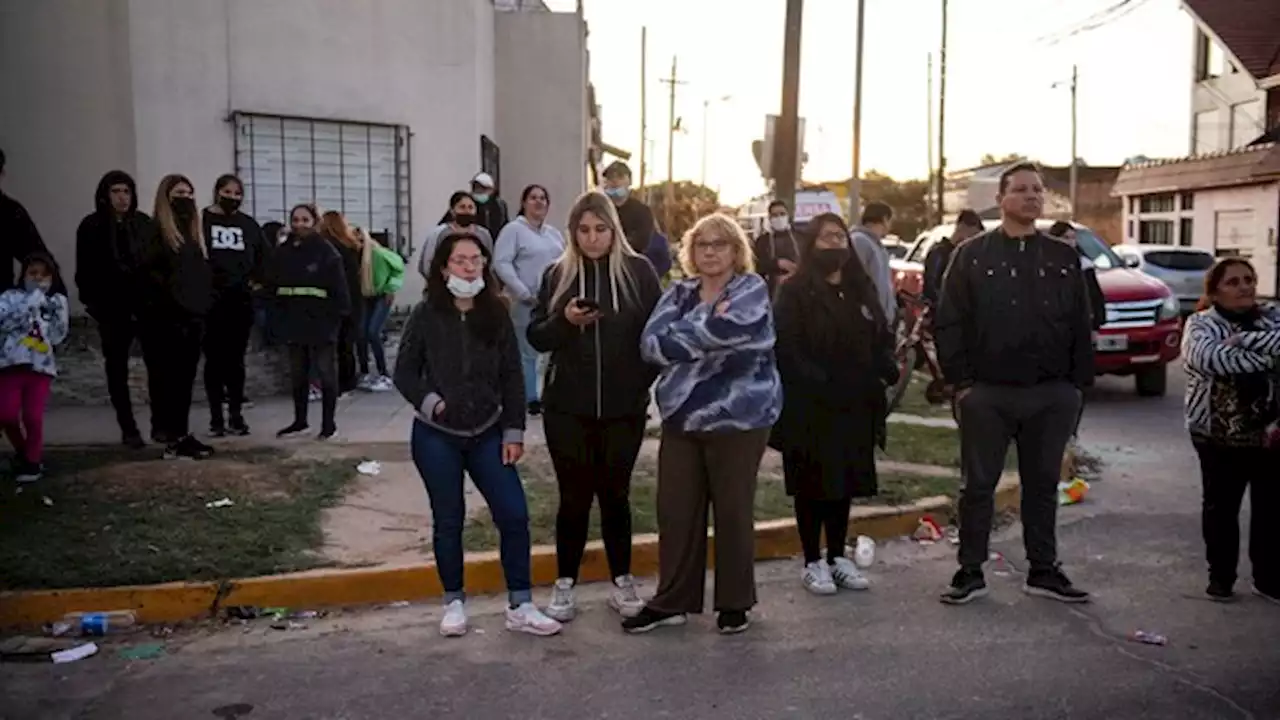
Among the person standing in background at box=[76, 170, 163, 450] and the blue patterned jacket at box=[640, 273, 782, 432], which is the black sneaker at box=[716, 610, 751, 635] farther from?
the person standing in background at box=[76, 170, 163, 450]

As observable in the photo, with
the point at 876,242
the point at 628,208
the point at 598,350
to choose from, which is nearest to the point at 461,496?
the point at 598,350

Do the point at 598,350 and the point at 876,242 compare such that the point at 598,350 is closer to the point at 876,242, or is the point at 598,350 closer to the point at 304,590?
the point at 304,590

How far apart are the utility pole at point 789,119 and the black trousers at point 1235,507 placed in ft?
25.0

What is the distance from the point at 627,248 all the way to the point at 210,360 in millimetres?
4910

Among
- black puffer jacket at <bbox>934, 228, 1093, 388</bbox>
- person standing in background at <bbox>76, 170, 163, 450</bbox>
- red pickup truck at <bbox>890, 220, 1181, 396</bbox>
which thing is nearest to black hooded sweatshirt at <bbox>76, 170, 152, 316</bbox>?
person standing in background at <bbox>76, 170, 163, 450</bbox>

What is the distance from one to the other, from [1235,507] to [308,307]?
6.43 m

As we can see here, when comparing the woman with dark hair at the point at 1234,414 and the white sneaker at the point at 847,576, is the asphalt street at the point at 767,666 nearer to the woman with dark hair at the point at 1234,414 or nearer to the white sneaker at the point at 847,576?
the white sneaker at the point at 847,576

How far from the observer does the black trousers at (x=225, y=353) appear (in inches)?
360

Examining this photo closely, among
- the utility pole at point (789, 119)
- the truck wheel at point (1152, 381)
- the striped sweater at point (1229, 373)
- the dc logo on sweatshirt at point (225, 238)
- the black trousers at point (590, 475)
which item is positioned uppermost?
the utility pole at point (789, 119)

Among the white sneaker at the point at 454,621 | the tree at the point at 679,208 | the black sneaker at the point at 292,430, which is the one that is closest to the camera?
the white sneaker at the point at 454,621

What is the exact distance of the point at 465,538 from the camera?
6.65m

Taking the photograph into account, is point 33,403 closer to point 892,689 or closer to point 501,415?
point 501,415

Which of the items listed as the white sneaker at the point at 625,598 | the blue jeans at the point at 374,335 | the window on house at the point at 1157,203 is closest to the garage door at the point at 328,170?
the blue jeans at the point at 374,335

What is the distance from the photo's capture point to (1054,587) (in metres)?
5.95
